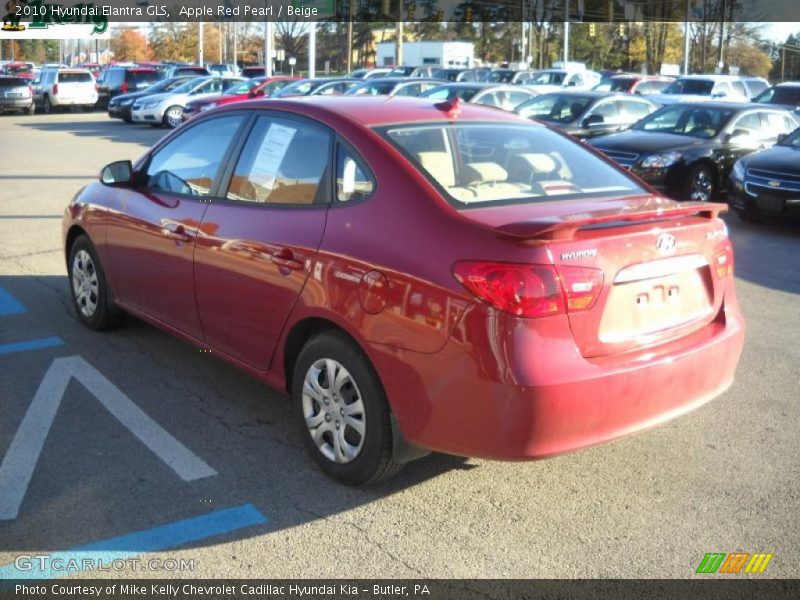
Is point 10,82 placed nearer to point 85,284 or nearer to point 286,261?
point 85,284

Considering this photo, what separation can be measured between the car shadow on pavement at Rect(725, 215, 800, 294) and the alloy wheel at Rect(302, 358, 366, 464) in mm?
5482

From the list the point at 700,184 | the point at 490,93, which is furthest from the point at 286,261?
the point at 490,93

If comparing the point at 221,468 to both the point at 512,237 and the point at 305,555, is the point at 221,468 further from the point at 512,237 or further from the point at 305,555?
the point at 512,237

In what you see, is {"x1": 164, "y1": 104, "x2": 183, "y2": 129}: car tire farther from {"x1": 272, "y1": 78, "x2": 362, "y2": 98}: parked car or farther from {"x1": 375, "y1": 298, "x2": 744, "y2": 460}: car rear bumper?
{"x1": 375, "y1": 298, "x2": 744, "y2": 460}: car rear bumper

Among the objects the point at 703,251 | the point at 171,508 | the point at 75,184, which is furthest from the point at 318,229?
the point at 75,184

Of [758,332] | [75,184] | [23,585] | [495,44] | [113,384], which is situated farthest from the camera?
[495,44]

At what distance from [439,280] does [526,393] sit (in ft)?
1.78

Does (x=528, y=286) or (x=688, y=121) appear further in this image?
(x=688, y=121)

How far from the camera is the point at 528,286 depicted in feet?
11.0

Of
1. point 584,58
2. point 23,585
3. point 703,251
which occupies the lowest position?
point 23,585

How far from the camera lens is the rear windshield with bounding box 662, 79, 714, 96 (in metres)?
24.7

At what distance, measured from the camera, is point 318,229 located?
4.07 meters

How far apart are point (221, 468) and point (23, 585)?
1.12m

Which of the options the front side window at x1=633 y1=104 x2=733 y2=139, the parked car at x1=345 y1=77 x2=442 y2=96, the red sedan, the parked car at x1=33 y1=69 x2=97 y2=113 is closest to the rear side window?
the parked car at x1=33 y1=69 x2=97 y2=113
